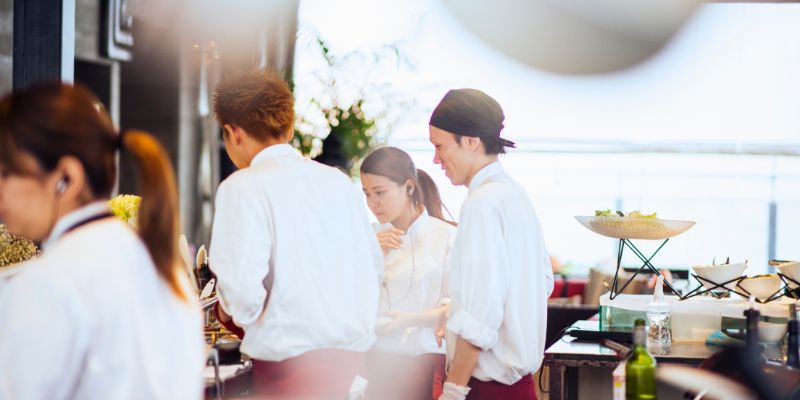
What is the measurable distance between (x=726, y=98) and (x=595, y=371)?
6.47 metres

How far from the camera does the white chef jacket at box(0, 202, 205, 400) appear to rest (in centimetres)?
108

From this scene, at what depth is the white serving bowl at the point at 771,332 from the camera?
292 cm

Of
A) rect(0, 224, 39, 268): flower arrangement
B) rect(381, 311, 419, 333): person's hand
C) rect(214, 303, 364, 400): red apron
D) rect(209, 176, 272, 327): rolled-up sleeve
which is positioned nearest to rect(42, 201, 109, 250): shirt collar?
rect(209, 176, 272, 327): rolled-up sleeve

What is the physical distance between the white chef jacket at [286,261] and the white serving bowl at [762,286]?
146 cm

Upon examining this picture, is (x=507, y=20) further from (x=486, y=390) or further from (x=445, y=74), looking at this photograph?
(x=486, y=390)

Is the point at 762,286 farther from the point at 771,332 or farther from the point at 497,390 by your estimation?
the point at 497,390

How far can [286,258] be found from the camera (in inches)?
87.6

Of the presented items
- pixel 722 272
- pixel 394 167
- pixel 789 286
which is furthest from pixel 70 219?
pixel 789 286

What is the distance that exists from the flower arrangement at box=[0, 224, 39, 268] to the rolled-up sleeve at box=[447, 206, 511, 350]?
1295 mm

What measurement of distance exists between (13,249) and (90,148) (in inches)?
65.5

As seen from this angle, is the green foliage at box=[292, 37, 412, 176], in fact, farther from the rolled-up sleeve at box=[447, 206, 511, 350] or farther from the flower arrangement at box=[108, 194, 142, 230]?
the rolled-up sleeve at box=[447, 206, 511, 350]

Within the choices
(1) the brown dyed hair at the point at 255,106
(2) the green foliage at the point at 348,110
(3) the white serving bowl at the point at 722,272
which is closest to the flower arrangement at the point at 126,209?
(1) the brown dyed hair at the point at 255,106

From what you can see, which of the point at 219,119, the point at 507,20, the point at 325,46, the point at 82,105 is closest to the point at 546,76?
the point at 507,20

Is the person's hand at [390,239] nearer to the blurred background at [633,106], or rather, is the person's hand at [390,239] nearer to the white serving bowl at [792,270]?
the white serving bowl at [792,270]
